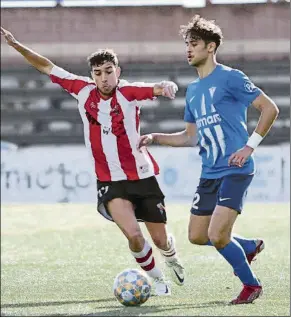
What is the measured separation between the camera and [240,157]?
6.79 meters

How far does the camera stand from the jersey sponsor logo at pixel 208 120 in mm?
7000

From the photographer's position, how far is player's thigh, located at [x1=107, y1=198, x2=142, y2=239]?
24.8ft

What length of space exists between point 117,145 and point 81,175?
16.4m

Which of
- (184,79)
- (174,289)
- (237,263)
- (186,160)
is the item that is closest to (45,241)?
(174,289)

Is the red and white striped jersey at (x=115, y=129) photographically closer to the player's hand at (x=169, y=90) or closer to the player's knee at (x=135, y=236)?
the player's hand at (x=169, y=90)

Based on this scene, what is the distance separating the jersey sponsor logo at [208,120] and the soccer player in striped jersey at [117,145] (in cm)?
57

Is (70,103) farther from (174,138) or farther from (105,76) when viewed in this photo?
(174,138)

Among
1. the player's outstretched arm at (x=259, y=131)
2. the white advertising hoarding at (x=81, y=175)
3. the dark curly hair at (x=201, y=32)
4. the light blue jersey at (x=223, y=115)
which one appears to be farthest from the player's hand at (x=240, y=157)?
the white advertising hoarding at (x=81, y=175)

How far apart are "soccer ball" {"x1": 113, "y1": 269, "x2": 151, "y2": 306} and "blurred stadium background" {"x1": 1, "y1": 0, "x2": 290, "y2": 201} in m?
21.0

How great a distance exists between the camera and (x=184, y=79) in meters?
28.8

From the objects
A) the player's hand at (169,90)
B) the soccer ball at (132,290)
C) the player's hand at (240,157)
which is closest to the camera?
the player's hand at (240,157)

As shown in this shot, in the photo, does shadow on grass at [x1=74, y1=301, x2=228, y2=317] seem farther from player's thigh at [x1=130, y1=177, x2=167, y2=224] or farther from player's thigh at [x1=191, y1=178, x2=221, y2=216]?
player's thigh at [x1=130, y1=177, x2=167, y2=224]

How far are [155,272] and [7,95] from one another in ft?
72.0

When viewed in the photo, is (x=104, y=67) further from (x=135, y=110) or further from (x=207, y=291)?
(x=207, y=291)
